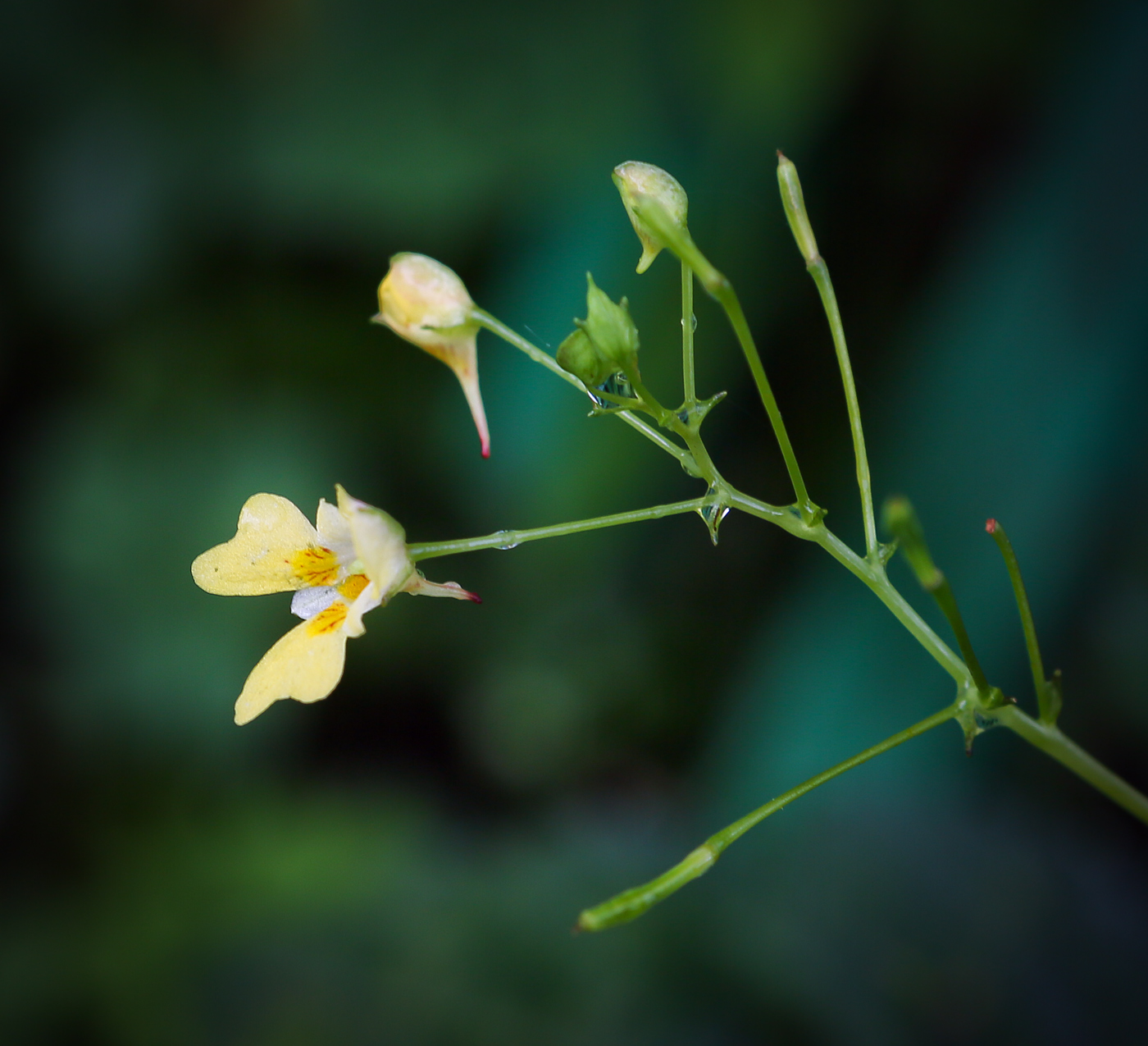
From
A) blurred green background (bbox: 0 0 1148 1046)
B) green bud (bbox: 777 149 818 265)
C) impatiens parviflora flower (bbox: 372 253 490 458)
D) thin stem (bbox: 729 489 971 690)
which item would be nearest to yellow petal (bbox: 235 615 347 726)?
impatiens parviflora flower (bbox: 372 253 490 458)

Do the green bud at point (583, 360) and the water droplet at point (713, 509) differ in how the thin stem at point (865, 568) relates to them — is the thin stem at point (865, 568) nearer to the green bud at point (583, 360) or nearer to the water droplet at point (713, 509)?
the water droplet at point (713, 509)

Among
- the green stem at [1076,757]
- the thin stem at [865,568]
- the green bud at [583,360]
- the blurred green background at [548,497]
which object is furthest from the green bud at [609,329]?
the blurred green background at [548,497]

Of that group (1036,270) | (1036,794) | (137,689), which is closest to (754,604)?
(1036,794)

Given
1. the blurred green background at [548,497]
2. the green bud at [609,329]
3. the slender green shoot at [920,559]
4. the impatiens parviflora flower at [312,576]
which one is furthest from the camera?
the blurred green background at [548,497]

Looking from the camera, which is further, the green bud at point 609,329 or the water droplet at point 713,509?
the water droplet at point 713,509

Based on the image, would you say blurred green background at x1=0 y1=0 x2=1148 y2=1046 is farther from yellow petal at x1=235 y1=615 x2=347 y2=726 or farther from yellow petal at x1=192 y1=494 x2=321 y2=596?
yellow petal at x1=235 y1=615 x2=347 y2=726

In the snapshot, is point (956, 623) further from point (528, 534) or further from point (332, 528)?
point (332, 528)

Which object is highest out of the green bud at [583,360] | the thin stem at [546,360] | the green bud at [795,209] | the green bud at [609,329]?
the green bud at [795,209]
